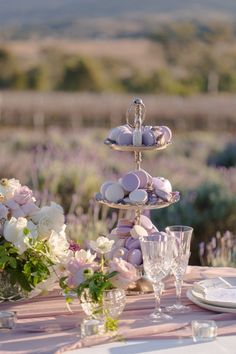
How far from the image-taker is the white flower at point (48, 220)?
11.0 ft

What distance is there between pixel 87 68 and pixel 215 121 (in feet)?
44.8

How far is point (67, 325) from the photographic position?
3092 mm

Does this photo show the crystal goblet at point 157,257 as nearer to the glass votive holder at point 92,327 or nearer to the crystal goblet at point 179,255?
the crystal goblet at point 179,255

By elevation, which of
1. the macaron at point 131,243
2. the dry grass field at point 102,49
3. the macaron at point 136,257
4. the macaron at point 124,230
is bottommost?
the macaron at point 136,257

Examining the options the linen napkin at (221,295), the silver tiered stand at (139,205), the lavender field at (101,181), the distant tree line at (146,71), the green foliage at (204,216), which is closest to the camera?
the linen napkin at (221,295)

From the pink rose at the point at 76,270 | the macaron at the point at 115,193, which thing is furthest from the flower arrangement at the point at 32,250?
the macaron at the point at 115,193

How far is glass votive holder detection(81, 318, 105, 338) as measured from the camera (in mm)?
2939

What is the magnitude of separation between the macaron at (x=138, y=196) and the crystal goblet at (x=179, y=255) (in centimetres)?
28

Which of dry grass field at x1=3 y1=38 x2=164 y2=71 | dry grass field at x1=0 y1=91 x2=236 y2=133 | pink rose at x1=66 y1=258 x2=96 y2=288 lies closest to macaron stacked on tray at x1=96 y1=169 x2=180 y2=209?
pink rose at x1=66 y1=258 x2=96 y2=288

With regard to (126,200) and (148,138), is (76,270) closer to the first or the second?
(126,200)

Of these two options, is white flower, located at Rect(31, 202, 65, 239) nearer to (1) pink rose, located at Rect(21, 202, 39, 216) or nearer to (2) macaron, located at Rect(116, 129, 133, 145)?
(1) pink rose, located at Rect(21, 202, 39, 216)

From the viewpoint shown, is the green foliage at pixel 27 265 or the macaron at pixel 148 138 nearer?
the green foliage at pixel 27 265

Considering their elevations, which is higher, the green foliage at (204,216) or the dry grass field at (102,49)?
the dry grass field at (102,49)

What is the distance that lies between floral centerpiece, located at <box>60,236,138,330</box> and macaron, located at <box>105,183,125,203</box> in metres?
0.43
